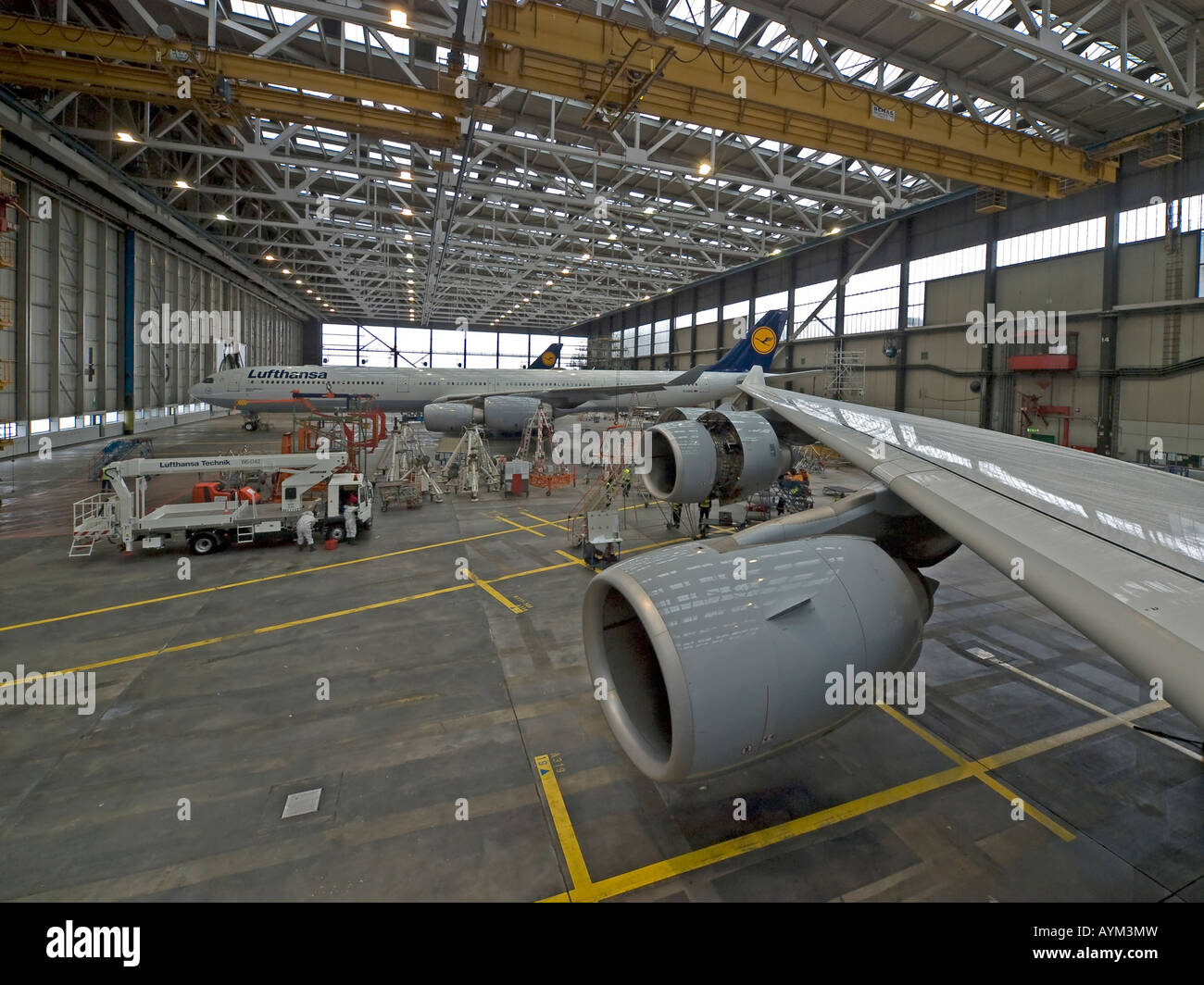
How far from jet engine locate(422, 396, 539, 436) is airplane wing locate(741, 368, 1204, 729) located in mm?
22712

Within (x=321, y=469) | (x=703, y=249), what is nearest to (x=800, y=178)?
(x=703, y=249)

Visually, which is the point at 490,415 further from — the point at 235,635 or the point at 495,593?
the point at 235,635

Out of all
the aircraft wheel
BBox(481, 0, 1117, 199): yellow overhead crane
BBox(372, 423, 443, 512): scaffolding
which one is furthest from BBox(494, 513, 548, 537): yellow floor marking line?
BBox(481, 0, 1117, 199): yellow overhead crane

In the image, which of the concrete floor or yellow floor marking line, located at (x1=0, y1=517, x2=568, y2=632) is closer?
the concrete floor

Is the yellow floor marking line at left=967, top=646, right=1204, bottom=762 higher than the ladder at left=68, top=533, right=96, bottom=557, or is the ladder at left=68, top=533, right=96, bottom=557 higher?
the ladder at left=68, top=533, right=96, bottom=557

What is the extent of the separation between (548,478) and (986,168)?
67.2ft

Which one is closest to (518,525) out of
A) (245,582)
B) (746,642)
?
(245,582)

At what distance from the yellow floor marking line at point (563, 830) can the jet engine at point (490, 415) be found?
2244 cm

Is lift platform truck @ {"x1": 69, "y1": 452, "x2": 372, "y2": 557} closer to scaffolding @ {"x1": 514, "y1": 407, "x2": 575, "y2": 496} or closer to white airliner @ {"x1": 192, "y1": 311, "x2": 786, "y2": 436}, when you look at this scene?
scaffolding @ {"x1": 514, "y1": 407, "x2": 575, "y2": 496}

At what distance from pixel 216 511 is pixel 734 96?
1756 centimetres

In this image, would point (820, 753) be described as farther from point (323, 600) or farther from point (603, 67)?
point (603, 67)

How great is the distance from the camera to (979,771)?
5.69 m

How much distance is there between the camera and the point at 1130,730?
6449mm

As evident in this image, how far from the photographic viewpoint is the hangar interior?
4.70m
